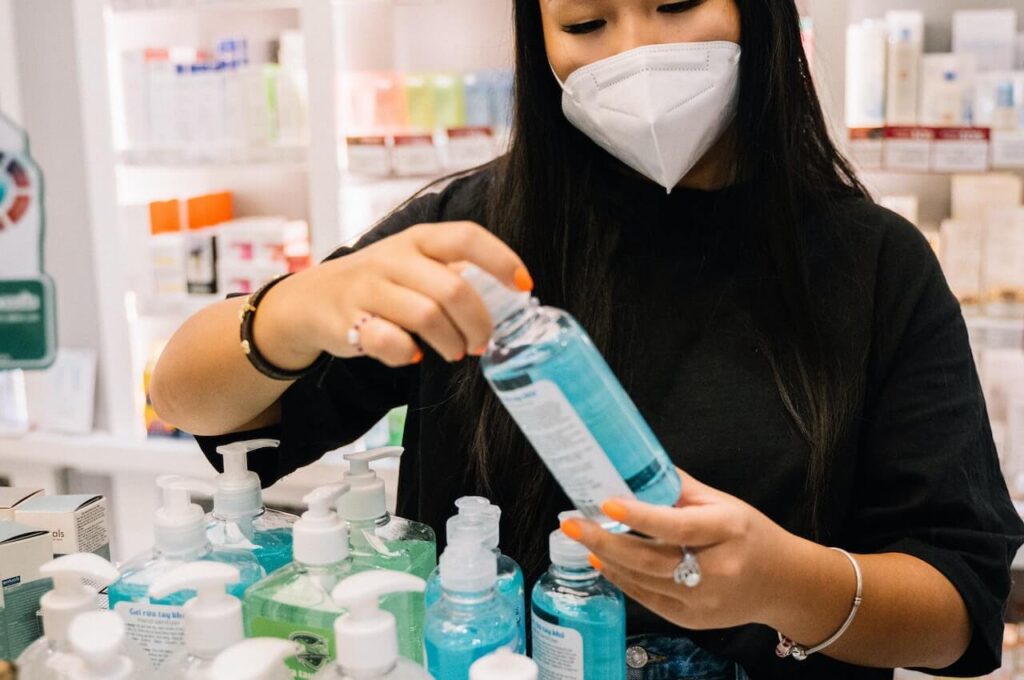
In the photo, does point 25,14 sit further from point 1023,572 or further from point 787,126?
point 1023,572

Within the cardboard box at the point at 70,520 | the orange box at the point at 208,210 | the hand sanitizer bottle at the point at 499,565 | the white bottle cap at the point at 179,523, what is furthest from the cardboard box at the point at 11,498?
the orange box at the point at 208,210

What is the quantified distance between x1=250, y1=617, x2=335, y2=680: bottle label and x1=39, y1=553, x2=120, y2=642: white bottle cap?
0.42 feet

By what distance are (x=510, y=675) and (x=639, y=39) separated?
67 cm

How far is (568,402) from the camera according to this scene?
25.9 inches

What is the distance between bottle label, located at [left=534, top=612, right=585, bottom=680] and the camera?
0.76 meters

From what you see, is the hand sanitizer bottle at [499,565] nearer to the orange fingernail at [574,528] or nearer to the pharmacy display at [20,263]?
the orange fingernail at [574,528]

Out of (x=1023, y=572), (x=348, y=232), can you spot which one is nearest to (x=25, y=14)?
(x=348, y=232)

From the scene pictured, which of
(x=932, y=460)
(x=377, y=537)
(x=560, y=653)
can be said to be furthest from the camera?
(x=932, y=460)

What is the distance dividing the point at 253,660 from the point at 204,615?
0.19 feet

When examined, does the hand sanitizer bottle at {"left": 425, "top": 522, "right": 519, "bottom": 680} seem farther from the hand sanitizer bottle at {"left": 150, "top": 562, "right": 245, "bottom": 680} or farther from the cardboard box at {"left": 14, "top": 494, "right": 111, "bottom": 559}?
the cardboard box at {"left": 14, "top": 494, "right": 111, "bottom": 559}

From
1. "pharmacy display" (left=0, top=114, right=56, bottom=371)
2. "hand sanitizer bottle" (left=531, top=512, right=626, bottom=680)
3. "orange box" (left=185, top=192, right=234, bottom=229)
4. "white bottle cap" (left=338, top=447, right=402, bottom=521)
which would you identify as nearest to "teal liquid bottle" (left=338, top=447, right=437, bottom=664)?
"white bottle cap" (left=338, top=447, right=402, bottom=521)

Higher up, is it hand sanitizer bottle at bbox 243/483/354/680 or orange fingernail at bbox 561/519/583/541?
orange fingernail at bbox 561/519/583/541

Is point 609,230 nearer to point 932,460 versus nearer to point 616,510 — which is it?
point 932,460

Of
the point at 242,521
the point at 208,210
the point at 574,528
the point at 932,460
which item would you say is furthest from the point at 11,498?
the point at 208,210
